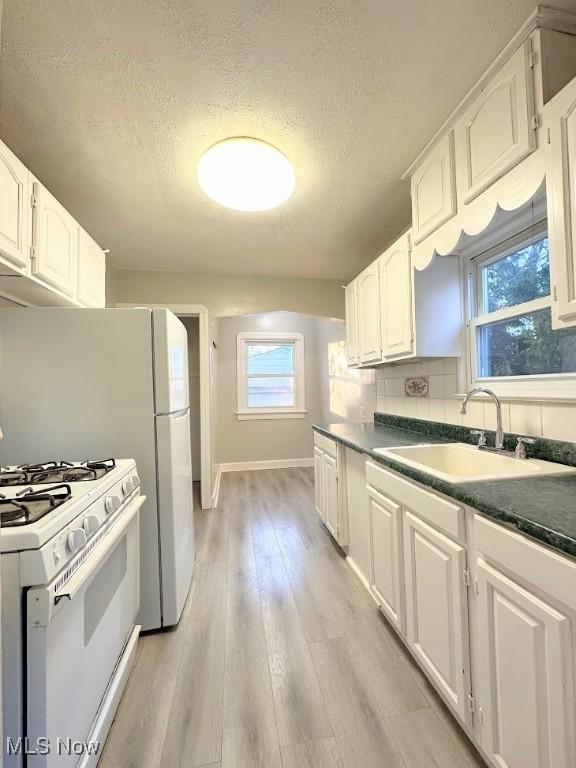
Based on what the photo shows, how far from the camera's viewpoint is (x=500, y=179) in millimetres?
1224

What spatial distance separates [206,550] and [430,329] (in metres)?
2.25

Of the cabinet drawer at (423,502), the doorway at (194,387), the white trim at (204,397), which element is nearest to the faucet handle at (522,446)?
the cabinet drawer at (423,502)

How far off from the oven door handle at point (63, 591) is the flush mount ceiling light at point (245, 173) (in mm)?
1664

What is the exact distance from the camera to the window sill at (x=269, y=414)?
195 inches

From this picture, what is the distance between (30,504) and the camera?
3.10 ft

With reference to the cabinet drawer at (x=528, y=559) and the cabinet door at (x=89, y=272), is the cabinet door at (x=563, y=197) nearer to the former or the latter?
the cabinet drawer at (x=528, y=559)

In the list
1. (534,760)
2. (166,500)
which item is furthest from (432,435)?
(166,500)

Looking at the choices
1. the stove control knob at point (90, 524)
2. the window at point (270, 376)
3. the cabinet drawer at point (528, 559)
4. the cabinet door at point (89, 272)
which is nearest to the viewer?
the cabinet drawer at point (528, 559)

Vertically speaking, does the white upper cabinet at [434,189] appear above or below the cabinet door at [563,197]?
above

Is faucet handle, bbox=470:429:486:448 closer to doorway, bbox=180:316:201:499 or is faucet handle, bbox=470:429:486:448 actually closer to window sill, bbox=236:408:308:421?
doorway, bbox=180:316:201:499

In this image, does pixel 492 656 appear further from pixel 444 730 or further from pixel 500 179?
pixel 500 179

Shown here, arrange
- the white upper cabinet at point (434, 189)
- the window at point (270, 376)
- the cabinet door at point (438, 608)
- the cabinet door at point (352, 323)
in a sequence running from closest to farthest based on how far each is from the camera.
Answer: the cabinet door at point (438, 608) < the white upper cabinet at point (434, 189) < the cabinet door at point (352, 323) < the window at point (270, 376)

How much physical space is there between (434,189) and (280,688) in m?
2.34

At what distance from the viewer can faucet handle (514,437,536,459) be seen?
4.61 ft
